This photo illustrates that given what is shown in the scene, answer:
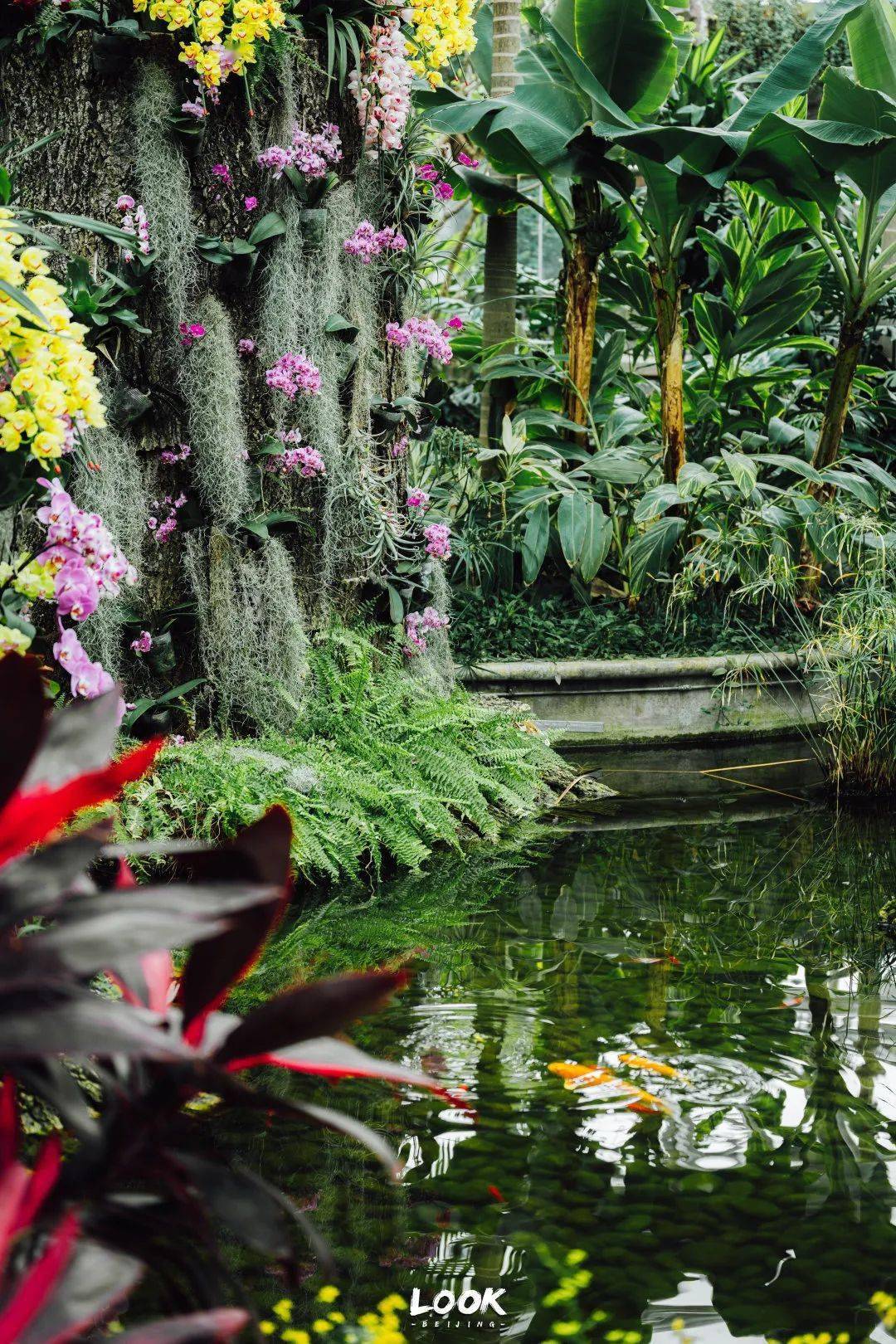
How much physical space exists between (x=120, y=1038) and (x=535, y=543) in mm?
5989

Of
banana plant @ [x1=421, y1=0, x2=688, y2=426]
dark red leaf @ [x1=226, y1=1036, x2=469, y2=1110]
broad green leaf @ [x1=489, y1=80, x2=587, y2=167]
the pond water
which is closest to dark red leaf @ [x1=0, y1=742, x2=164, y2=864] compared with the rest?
dark red leaf @ [x1=226, y1=1036, x2=469, y2=1110]

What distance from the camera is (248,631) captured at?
4574 millimetres

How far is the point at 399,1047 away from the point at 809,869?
2.15m

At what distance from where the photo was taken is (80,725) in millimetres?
1093

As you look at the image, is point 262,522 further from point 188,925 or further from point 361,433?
point 188,925

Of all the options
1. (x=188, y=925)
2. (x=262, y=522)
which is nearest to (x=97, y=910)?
(x=188, y=925)

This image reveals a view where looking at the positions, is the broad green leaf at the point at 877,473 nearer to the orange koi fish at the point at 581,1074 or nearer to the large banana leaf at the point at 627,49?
the large banana leaf at the point at 627,49

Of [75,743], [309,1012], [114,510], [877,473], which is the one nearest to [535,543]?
[877,473]

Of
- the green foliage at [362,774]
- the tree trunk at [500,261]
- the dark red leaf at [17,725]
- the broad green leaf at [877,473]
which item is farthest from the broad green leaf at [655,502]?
the dark red leaf at [17,725]

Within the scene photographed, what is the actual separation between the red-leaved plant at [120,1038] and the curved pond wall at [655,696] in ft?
16.6

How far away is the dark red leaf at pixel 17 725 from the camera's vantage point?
980mm

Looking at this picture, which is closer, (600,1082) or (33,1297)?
(33,1297)

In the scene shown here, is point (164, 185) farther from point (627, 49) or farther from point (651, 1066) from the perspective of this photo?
point (651, 1066)

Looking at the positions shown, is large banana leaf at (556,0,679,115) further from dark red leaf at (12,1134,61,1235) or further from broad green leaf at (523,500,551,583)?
dark red leaf at (12,1134,61,1235)
